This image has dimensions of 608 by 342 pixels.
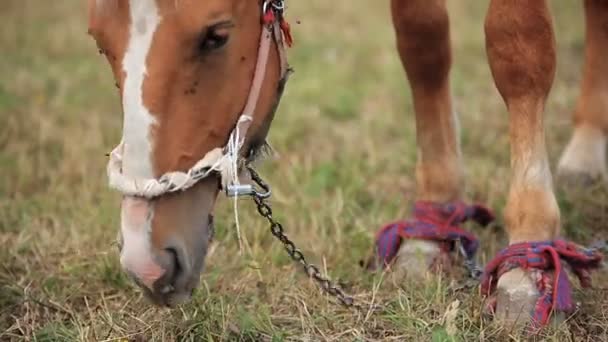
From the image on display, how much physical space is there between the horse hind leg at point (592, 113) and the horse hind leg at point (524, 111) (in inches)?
40.0

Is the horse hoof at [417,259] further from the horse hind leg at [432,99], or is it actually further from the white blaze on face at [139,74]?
the white blaze on face at [139,74]

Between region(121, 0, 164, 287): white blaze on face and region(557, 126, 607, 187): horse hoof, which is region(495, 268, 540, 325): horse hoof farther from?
region(557, 126, 607, 187): horse hoof

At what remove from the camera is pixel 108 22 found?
1.90 meters

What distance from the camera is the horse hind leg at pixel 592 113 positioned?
3.41m

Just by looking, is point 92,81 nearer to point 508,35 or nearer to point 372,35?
point 372,35

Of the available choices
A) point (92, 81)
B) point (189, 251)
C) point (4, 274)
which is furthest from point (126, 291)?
point (92, 81)

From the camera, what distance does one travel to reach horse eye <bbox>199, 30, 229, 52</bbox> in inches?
74.6

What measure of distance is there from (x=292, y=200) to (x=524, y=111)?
122cm

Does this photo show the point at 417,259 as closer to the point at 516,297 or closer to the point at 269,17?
the point at 516,297

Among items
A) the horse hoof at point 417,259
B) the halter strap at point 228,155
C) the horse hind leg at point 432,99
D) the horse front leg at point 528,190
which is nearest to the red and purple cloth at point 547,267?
the horse front leg at point 528,190

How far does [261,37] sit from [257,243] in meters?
1.11

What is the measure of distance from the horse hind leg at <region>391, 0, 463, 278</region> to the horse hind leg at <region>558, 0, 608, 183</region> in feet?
2.28

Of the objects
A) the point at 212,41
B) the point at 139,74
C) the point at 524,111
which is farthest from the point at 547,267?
the point at 139,74

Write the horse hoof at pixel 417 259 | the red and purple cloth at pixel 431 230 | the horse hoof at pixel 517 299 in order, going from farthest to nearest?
the red and purple cloth at pixel 431 230
the horse hoof at pixel 417 259
the horse hoof at pixel 517 299
